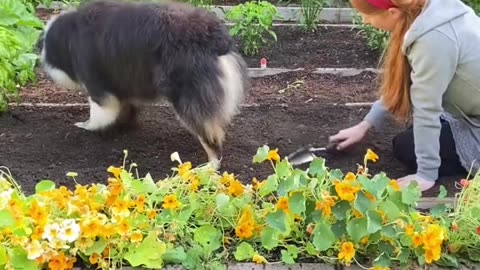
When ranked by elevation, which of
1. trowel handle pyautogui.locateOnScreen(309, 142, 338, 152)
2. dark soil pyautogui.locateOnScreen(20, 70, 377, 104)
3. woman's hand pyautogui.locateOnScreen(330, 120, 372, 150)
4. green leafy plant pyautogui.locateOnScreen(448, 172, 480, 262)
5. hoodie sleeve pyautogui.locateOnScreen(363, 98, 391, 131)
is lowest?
dark soil pyautogui.locateOnScreen(20, 70, 377, 104)

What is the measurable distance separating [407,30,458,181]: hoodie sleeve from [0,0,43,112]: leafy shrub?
6.53 feet

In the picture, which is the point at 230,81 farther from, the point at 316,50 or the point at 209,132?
Result: the point at 316,50

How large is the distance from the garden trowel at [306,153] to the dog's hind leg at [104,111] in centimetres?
92

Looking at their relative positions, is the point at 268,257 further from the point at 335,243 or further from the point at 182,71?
the point at 182,71

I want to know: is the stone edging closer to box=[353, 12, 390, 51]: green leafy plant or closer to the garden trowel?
box=[353, 12, 390, 51]: green leafy plant

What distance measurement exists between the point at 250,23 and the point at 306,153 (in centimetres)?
189

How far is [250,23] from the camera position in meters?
5.49

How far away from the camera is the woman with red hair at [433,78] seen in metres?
3.22

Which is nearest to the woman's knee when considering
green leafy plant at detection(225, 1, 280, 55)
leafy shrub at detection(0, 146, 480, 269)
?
leafy shrub at detection(0, 146, 480, 269)

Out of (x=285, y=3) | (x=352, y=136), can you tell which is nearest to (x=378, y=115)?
(x=352, y=136)

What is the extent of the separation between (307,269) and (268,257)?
0.45ft

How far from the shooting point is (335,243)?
2.57 meters

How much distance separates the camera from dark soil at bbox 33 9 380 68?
5.47 meters

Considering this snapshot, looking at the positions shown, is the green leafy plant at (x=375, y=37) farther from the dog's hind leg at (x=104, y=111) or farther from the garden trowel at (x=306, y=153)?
the dog's hind leg at (x=104, y=111)
